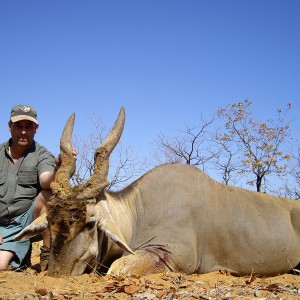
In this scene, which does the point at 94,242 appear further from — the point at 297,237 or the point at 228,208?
the point at 297,237

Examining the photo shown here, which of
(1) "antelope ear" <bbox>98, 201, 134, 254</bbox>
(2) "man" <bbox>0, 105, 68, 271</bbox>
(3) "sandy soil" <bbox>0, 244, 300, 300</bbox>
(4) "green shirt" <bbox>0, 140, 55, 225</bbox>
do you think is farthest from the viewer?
A: (4) "green shirt" <bbox>0, 140, 55, 225</bbox>

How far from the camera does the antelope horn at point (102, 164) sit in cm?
436

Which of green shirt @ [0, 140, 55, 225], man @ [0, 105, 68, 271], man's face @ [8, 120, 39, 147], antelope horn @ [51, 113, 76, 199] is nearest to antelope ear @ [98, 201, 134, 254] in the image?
antelope horn @ [51, 113, 76, 199]

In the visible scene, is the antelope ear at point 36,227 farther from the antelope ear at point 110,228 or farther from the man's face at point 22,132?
the man's face at point 22,132

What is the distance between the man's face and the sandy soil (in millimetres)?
1858

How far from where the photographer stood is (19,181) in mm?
5223

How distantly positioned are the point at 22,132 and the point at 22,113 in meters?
0.21

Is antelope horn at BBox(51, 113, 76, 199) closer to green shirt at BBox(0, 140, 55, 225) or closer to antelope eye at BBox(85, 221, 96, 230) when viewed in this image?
antelope eye at BBox(85, 221, 96, 230)

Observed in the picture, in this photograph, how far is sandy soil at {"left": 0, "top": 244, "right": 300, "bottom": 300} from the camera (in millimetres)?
3066

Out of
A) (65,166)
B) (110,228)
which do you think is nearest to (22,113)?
(65,166)

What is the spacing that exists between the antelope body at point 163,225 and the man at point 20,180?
599 millimetres

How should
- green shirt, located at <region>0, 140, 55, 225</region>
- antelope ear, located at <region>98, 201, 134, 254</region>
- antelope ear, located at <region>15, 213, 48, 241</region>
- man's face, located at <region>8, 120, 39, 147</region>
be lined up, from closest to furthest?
antelope ear, located at <region>98, 201, 134, 254</region> < antelope ear, located at <region>15, 213, 48, 241</region> < green shirt, located at <region>0, 140, 55, 225</region> < man's face, located at <region>8, 120, 39, 147</region>

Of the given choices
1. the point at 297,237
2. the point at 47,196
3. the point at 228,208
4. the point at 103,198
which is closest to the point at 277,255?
the point at 297,237

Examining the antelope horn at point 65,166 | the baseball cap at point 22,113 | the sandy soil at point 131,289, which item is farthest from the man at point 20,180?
the sandy soil at point 131,289
